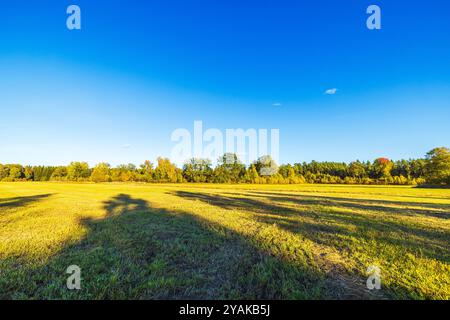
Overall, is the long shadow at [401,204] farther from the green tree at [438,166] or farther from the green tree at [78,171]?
the green tree at [78,171]

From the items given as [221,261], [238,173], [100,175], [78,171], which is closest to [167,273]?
[221,261]

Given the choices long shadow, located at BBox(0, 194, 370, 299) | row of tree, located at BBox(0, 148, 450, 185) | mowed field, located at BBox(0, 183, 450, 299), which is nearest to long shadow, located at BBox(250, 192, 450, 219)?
mowed field, located at BBox(0, 183, 450, 299)

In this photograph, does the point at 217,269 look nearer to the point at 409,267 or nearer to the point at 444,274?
the point at 409,267

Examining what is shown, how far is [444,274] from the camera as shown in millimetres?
4160

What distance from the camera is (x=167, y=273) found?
13.4ft

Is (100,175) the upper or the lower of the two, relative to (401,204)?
upper

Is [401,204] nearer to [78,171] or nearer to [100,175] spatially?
[100,175]

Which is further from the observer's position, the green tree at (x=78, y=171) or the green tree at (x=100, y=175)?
the green tree at (x=78, y=171)

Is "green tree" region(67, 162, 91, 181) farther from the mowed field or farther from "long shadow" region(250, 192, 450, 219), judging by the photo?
"long shadow" region(250, 192, 450, 219)

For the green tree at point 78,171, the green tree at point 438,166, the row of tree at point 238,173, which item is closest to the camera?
the green tree at point 438,166

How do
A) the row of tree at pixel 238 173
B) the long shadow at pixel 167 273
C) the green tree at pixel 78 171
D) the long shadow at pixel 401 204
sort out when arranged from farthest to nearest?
the green tree at pixel 78 171, the row of tree at pixel 238 173, the long shadow at pixel 401 204, the long shadow at pixel 167 273

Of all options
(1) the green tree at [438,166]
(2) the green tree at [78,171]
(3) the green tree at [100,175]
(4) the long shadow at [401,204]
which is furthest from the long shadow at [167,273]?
(2) the green tree at [78,171]

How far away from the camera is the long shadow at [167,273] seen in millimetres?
3381
